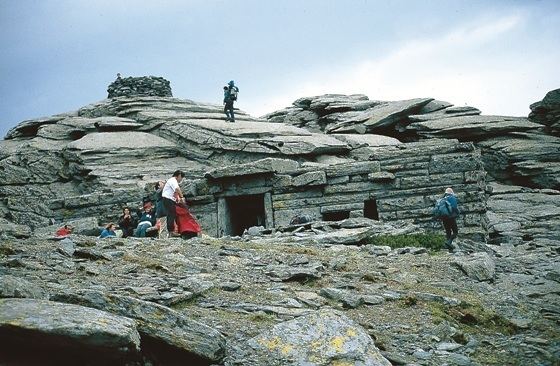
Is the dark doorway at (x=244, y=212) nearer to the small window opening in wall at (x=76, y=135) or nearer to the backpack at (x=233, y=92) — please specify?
the backpack at (x=233, y=92)

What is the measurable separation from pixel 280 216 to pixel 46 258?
10.1 m

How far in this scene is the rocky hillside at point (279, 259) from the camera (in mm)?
4863

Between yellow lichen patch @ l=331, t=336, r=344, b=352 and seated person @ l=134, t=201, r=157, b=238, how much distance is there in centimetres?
1049

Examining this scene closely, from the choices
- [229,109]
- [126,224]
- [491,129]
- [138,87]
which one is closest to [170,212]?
[126,224]

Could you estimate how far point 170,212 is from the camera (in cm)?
1372

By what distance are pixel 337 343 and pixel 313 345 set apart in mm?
262

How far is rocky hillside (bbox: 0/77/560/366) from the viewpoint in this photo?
4.86 m

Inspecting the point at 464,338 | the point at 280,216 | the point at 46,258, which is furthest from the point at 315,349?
the point at 280,216

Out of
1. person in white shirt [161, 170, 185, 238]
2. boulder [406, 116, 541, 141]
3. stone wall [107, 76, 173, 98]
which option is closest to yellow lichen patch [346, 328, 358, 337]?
person in white shirt [161, 170, 185, 238]

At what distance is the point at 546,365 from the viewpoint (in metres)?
5.55

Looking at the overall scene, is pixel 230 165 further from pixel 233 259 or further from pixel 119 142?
pixel 119 142

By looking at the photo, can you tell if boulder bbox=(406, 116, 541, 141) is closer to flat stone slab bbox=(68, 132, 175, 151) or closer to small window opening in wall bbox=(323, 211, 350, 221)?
flat stone slab bbox=(68, 132, 175, 151)

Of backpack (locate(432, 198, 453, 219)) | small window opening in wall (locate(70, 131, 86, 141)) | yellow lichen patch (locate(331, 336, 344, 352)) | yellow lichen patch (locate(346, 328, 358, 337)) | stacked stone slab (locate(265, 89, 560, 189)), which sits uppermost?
small window opening in wall (locate(70, 131, 86, 141))

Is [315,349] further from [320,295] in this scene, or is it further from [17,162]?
[17,162]
